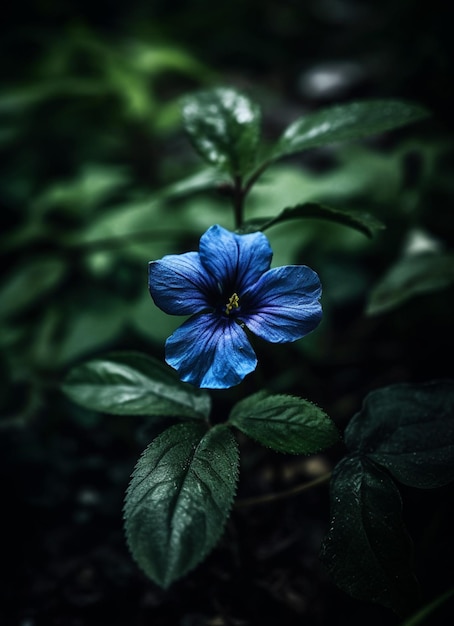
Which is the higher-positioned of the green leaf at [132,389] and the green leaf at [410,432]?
the green leaf at [132,389]

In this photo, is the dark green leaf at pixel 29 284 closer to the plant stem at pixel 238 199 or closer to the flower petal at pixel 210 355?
the plant stem at pixel 238 199

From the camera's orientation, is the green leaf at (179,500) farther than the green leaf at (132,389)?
No

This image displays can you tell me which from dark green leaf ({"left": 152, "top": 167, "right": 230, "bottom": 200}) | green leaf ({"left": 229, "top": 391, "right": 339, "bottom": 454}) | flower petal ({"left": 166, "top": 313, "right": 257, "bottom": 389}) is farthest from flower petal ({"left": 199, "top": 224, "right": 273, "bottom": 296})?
dark green leaf ({"left": 152, "top": 167, "right": 230, "bottom": 200})

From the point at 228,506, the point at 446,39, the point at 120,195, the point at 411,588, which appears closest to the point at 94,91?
the point at 120,195

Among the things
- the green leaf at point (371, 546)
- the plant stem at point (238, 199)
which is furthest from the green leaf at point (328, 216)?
the green leaf at point (371, 546)

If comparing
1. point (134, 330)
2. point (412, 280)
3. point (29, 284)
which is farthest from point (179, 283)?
point (29, 284)

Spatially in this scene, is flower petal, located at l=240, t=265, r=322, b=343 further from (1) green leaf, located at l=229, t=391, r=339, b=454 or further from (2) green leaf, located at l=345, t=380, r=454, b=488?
(2) green leaf, located at l=345, t=380, r=454, b=488

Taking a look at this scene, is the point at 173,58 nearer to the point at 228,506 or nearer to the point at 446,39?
the point at 446,39
